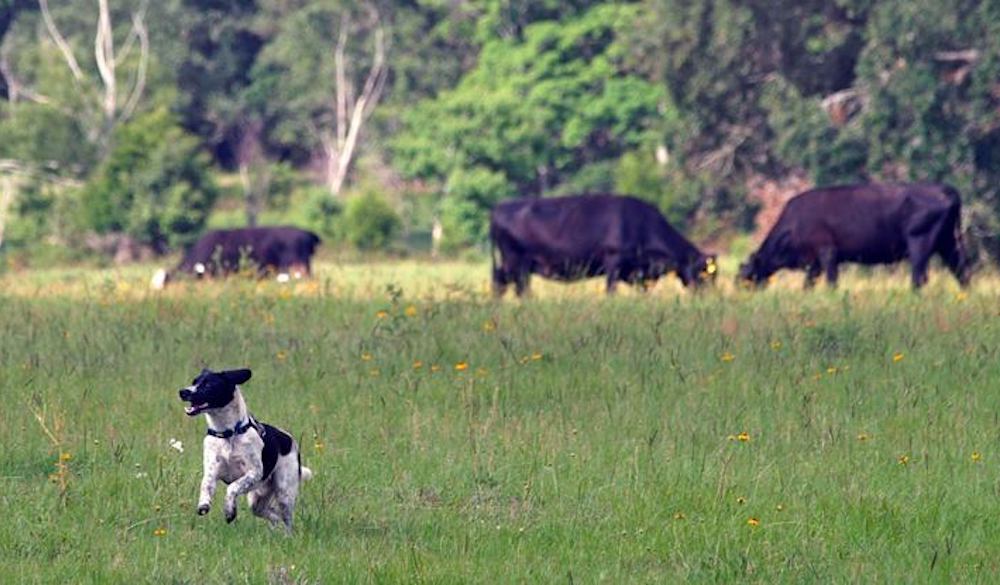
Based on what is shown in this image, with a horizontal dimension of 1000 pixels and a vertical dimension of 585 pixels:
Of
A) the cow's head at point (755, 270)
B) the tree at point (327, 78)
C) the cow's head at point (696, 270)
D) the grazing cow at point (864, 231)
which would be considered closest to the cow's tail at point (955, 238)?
the grazing cow at point (864, 231)

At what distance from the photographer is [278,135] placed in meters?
65.8

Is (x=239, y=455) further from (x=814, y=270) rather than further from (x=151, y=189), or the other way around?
(x=151, y=189)

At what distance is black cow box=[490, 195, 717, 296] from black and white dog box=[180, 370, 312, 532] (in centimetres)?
1419

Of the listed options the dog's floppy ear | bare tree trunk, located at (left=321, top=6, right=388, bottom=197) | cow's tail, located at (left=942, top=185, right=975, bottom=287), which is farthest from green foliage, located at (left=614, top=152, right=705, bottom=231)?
the dog's floppy ear

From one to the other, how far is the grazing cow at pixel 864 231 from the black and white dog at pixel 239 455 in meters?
15.9

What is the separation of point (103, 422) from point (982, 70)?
2288 cm

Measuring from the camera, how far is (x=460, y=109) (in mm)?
53469

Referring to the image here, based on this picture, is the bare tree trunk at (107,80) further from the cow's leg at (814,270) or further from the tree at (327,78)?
the cow's leg at (814,270)

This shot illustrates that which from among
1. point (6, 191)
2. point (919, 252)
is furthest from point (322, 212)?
point (919, 252)

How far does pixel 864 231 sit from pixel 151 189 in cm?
2747

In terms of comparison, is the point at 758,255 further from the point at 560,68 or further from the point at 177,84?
the point at 177,84

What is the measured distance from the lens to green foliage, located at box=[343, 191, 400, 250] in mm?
48375

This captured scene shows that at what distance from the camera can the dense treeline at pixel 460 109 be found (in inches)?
1278

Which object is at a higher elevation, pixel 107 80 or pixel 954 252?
pixel 107 80
